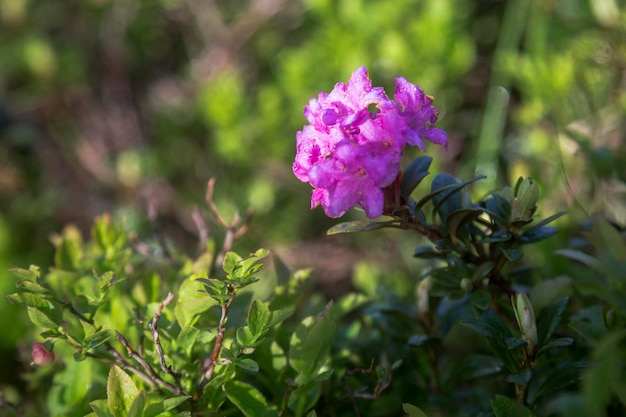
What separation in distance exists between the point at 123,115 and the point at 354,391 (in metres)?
1.97

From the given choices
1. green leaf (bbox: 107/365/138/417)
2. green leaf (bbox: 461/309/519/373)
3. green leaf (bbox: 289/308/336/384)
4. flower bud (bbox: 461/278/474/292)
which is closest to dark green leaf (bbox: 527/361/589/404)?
green leaf (bbox: 461/309/519/373)

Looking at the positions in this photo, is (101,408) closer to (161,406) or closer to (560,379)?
(161,406)

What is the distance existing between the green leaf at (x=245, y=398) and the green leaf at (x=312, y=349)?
0.21 feet

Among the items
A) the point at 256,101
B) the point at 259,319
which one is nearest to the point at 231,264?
the point at 259,319

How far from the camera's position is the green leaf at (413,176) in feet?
2.92

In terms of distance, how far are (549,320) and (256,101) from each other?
5.61 ft

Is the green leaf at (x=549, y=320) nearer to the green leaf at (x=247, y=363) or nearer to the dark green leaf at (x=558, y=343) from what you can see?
the dark green leaf at (x=558, y=343)

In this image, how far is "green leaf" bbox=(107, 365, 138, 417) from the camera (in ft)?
2.68

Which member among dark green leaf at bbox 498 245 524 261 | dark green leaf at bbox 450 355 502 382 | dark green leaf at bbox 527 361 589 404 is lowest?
dark green leaf at bbox 450 355 502 382

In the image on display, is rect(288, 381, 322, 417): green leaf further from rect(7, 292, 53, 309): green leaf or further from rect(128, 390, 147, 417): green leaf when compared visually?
rect(7, 292, 53, 309): green leaf

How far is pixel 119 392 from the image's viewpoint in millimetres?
828

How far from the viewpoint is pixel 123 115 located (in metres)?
2.67

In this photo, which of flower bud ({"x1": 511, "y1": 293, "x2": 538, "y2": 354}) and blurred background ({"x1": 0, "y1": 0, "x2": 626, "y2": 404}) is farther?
blurred background ({"x1": 0, "y1": 0, "x2": 626, "y2": 404})

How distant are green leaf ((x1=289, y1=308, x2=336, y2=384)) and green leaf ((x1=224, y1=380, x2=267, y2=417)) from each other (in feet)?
0.21
